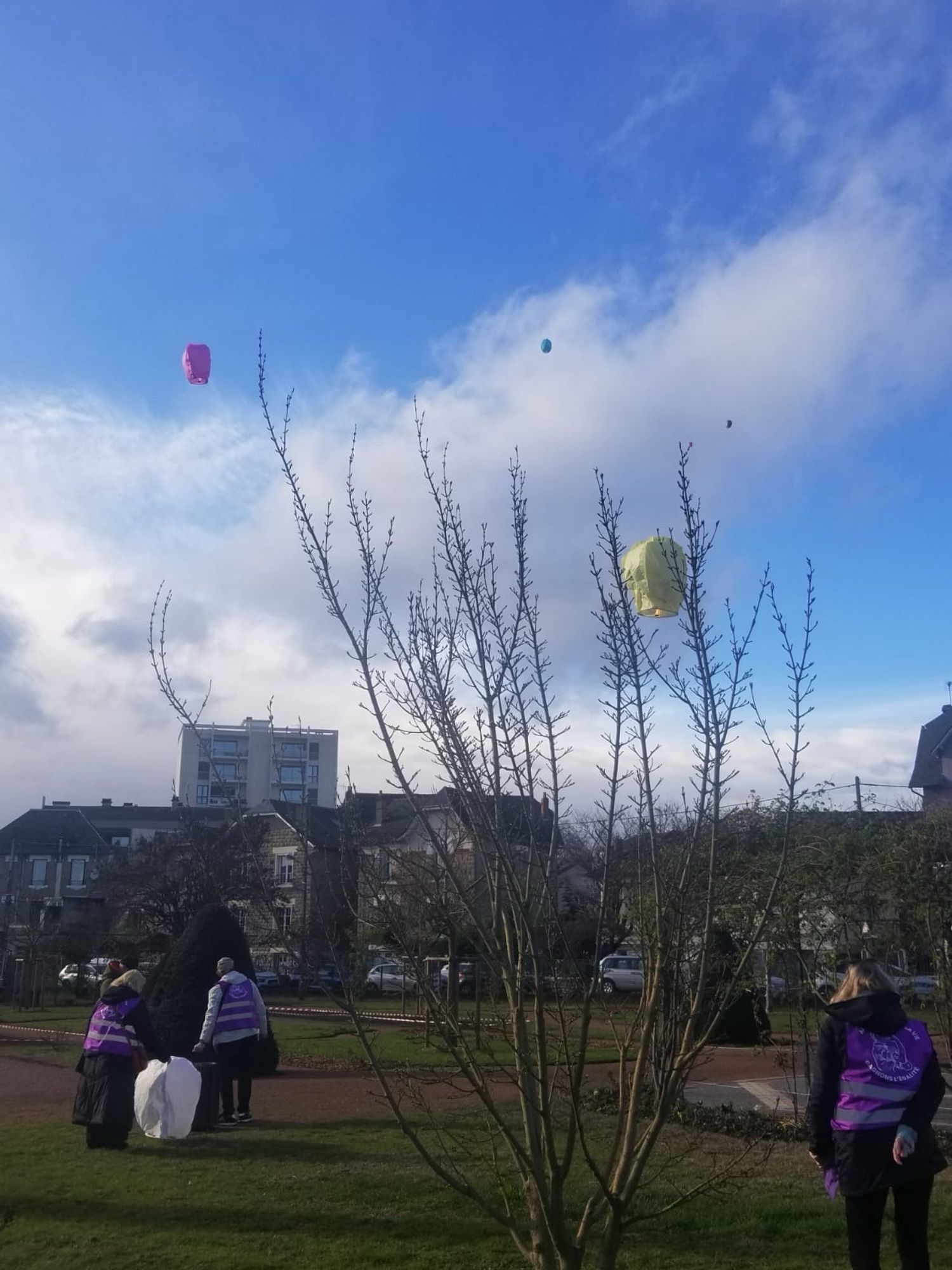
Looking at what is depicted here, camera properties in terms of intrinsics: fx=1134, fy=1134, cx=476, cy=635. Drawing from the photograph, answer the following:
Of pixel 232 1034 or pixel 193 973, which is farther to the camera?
pixel 193 973

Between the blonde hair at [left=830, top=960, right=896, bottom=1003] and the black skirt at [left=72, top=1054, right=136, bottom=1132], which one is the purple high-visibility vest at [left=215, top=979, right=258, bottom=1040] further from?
the blonde hair at [left=830, top=960, right=896, bottom=1003]

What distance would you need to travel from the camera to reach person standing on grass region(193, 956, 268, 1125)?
10195 mm

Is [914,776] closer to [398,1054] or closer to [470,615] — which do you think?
[398,1054]

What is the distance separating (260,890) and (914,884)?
842 cm

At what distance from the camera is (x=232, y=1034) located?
1021cm

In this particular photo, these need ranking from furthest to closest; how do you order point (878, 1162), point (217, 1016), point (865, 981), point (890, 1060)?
point (217, 1016) < point (865, 981) < point (890, 1060) < point (878, 1162)

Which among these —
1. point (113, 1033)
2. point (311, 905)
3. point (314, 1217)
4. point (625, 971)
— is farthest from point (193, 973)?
point (625, 971)

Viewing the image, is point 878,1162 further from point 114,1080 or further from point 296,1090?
point 296,1090

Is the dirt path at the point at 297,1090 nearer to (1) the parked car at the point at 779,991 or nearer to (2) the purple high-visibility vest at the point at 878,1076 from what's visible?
(1) the parked car at the point at 779,991

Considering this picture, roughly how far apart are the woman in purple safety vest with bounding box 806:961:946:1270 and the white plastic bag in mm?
6166

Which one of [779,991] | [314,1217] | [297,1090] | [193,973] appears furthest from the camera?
[297,1090]

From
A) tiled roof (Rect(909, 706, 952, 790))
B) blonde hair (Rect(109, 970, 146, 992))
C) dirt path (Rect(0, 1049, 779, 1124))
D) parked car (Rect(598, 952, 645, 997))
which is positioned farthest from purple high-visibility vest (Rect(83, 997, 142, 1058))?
tiled roof (Rect(909, 706, 952, 790))

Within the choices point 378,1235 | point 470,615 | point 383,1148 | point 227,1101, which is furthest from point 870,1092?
point 227,1101

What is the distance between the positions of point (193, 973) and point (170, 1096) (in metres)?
3.92
